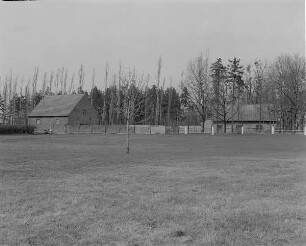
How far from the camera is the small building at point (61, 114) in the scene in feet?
207

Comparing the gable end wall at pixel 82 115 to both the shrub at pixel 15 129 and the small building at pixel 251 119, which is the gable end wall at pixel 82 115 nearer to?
the shrub at pixel 15 129

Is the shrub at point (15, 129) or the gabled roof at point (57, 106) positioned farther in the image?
the gabled roof at point (57, 106)

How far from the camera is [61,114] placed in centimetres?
6325

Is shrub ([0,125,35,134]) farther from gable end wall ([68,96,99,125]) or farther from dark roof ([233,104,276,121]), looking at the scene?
dark roof ([233,104,276,121])

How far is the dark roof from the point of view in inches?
2571

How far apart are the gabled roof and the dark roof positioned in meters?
28.7

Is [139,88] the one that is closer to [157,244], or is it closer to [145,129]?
[157,244]

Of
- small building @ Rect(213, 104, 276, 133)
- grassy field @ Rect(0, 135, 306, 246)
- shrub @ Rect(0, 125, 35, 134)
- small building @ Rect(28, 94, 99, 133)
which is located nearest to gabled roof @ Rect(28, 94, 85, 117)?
small building @ Rect(28, 94, 99, 133)

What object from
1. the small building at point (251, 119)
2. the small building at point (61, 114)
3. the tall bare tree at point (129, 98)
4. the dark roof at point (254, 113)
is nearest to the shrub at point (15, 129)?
the small building at point (61, 114)

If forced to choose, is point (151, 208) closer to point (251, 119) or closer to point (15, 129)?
point (15, 129)

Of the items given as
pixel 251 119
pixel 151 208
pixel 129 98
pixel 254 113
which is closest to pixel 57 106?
pixel 251 119

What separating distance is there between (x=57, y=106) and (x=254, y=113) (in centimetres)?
3527

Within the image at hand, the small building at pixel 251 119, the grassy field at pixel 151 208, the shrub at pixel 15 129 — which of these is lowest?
the grassy field at pixel 151 208

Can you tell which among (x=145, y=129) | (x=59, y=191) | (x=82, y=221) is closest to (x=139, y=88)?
(x=59, y=191)
